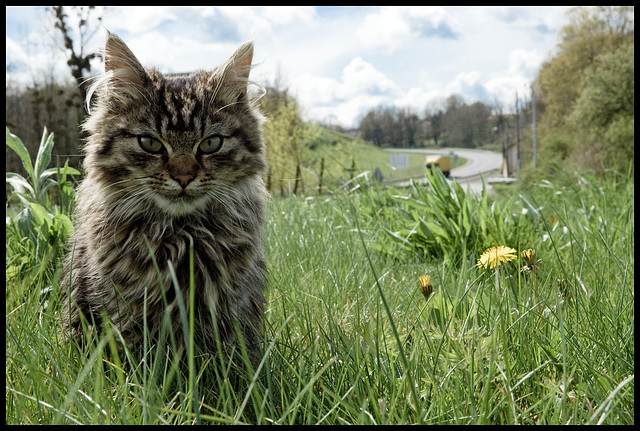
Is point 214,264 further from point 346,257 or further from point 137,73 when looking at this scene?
point 346,257

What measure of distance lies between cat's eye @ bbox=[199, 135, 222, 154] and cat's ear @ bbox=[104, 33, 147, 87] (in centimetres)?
37

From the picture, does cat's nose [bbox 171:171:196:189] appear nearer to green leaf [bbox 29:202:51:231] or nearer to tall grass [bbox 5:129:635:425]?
tall grass [bbox 5:129:635:425]

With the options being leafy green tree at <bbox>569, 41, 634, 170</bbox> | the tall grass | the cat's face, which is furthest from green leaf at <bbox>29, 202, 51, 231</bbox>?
leafy green tree at <bbox>569, 41, 634, 170</bbox>

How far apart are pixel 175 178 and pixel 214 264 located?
13.9 inches

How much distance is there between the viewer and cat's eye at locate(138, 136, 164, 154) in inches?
73.0

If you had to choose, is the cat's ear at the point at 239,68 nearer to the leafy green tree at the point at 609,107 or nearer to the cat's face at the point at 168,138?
the cat's face at the point at 168,138

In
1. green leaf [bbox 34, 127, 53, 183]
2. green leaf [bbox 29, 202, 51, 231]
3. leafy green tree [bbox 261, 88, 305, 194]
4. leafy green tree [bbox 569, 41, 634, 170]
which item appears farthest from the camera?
leafy green tree [bbox 569, 41, 634, 170]

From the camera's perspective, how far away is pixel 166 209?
1830 mm

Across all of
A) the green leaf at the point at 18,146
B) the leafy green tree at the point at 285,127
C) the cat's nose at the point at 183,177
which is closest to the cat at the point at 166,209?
the cat's nose at the point at 183,177

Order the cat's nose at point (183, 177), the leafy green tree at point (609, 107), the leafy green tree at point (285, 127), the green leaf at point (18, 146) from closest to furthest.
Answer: the cat's nose at point (183, 177) < the green leaf at point (18, 146) < the leafy green tree at point (285, 127) < the leafy green tree at point (609, 107)

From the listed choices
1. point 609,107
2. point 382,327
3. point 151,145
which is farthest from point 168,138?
point 609,107

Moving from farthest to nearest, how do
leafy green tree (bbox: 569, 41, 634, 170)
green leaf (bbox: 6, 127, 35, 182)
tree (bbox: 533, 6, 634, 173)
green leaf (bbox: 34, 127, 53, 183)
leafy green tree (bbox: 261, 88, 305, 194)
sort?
tree (bbox: 533, 6, 634, 173)
leafy green tree (bbox: 569, 41, 634, 170)
leafy green tree (bbox: 261, 88, 305, 194)
green leaf (bbox: 34, 127, 53, 183)
green leaf (bbox: 6, 127, 35, 182)

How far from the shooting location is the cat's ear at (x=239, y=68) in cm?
207

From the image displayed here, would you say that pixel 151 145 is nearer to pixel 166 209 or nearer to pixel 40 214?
pixel 166 209
